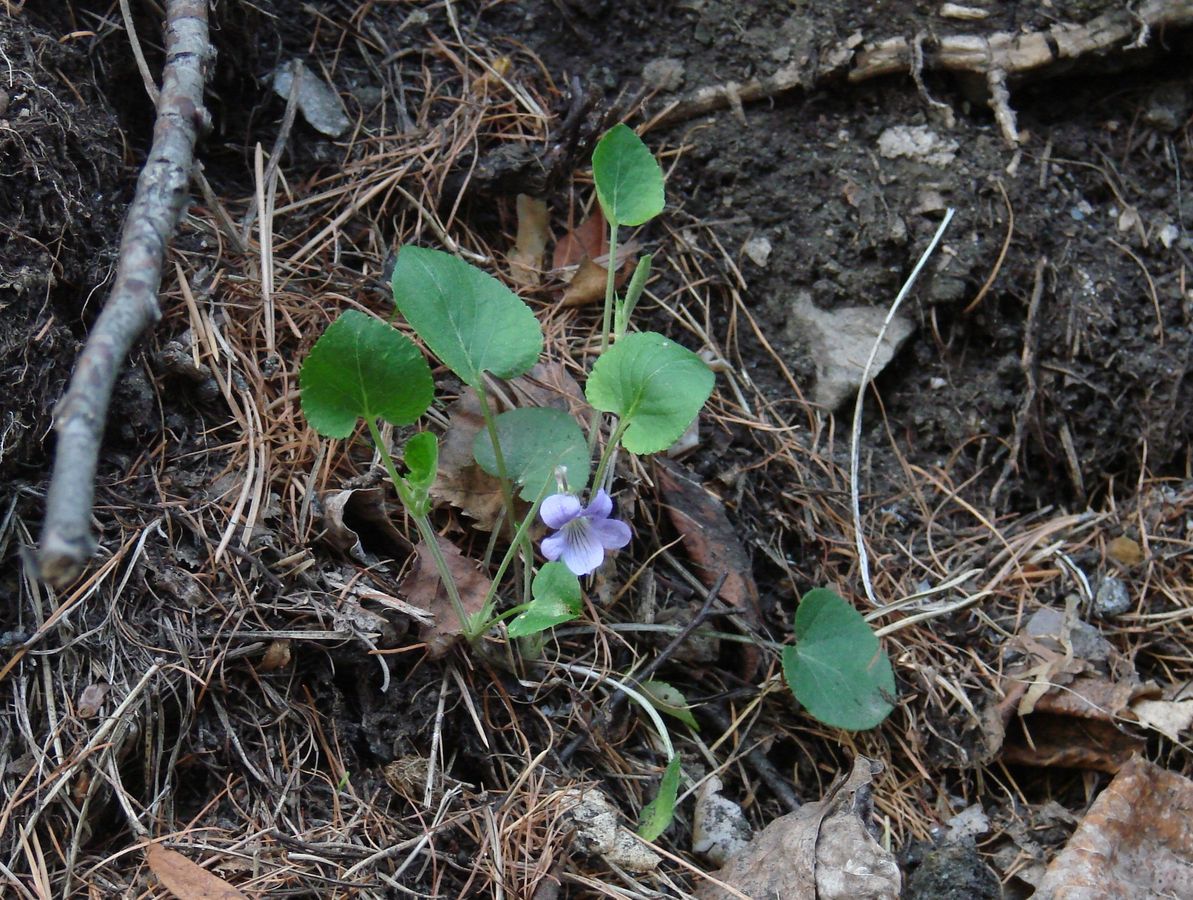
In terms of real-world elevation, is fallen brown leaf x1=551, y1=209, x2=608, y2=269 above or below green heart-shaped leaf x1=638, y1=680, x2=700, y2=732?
above

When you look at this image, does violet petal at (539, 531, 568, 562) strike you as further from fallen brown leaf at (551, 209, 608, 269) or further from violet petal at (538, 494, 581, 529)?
fallen brown leaf at (551, 209, 608, 269)

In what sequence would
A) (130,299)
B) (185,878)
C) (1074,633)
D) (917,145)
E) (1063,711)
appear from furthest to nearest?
(917,145)
(1074,633)
(1063,711)
(185,878)
(130,299)

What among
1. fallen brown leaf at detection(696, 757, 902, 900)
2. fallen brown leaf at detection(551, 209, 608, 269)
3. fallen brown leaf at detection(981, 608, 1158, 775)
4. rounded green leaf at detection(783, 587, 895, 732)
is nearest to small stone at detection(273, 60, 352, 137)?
fallen brown leaf at detection(551, 209, 608, 269)

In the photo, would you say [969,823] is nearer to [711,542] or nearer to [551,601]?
[711,542]

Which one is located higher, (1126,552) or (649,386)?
(649,386)

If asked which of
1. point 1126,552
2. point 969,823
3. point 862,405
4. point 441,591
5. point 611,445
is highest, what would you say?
point 611,445

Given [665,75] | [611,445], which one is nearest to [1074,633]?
[611,445]

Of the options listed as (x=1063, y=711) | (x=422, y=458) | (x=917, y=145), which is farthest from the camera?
(x=917, y=145)
